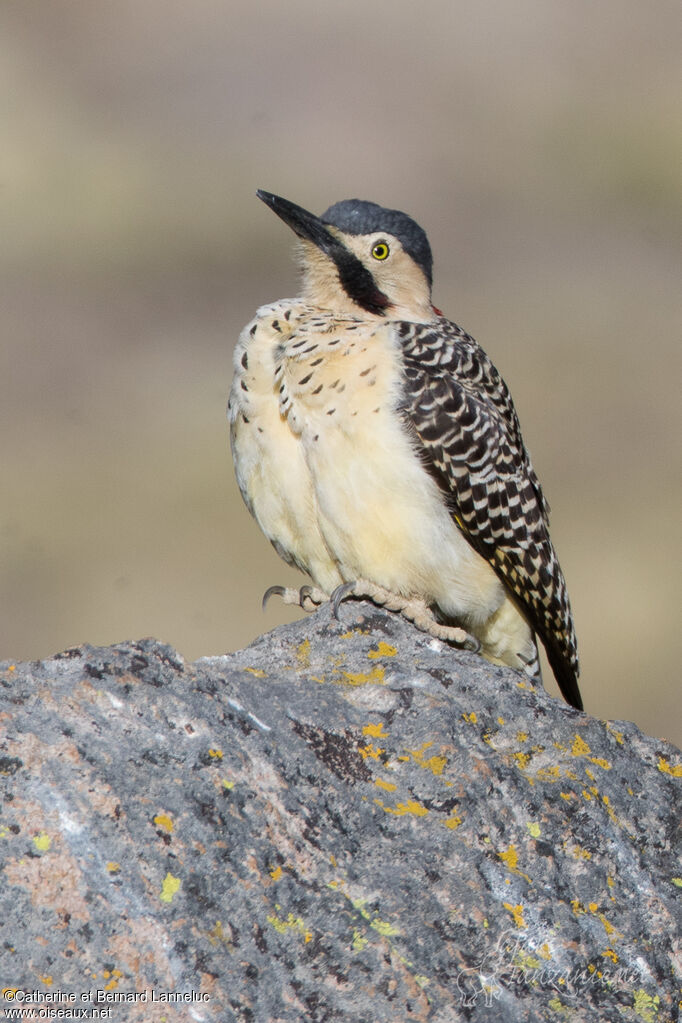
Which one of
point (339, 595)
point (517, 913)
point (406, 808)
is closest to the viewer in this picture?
point (517, 913)

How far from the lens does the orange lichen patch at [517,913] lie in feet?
11.0

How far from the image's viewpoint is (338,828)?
11.1ft

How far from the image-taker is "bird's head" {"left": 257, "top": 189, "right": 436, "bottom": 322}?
6.18 meters

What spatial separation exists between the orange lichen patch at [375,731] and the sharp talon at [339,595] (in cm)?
110

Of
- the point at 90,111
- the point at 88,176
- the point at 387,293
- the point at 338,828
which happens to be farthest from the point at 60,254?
the point at 338,828

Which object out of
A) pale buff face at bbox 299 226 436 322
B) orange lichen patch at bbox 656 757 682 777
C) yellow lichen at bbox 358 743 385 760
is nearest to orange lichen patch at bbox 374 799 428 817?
yellow lichen at bbox 358 743 385 760

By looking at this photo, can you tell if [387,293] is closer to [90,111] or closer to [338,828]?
[338,828]

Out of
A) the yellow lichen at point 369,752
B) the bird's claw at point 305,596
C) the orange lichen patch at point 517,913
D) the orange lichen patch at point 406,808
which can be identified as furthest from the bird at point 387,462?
the orange lichen patch at point 517,913

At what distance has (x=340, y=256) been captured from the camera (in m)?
6.19

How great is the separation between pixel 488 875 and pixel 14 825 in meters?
1.17

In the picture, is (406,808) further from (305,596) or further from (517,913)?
(305,596)

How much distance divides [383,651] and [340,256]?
2325 mm

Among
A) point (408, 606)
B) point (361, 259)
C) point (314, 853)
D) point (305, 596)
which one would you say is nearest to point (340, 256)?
point (361, 259)

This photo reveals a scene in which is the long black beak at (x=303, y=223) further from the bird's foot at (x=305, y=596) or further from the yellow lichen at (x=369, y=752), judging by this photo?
the yellow lichen at (x=369, y=752)
